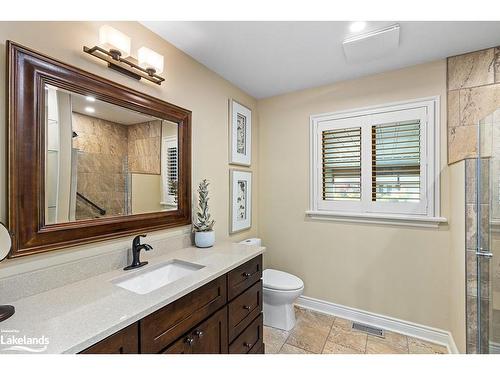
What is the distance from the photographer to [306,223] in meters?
2.61

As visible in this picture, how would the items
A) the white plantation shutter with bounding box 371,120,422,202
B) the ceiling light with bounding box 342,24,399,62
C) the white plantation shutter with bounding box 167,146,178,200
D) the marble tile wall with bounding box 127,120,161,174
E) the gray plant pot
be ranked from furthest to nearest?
the white plantation shutter with bounding box 371,120,422,202 → the gray plant pot → the white plantation shutter with bounding box 167,146,178,200 → the ceiling light with bounding box 342,24,399,62 → the marble tile wall with bounding box 127,120,161,174

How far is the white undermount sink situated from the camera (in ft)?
4.28

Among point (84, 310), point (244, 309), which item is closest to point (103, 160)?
point (84, 310)

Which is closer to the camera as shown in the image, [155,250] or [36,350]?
[36,350]

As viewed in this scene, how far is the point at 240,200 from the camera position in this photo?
2.55m

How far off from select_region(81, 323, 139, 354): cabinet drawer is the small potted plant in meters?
0.95

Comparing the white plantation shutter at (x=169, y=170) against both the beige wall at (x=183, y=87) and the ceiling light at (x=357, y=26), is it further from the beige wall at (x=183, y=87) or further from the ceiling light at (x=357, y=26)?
the ceiling light at (x=357, y=26)

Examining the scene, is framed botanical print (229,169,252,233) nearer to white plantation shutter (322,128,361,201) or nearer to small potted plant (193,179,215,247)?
small potted plant (193,179,215,247)

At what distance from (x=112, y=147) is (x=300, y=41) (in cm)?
152

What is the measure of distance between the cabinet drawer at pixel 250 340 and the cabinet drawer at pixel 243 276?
0.29 metres

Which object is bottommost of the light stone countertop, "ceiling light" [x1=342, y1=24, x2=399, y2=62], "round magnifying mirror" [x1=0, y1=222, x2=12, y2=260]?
the light stone countertop

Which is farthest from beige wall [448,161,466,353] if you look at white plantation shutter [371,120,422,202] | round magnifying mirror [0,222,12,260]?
round magnifying mirror [0,222,12,260]
